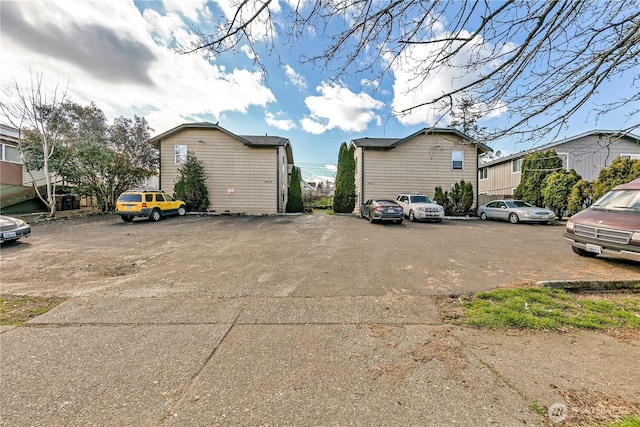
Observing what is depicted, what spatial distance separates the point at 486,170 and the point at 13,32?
101ft

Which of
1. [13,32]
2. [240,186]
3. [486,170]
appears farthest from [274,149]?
[486,170]

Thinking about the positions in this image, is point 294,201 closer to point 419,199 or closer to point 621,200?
point 419,199

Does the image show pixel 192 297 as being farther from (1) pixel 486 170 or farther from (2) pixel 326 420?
(1) pixel 486 170

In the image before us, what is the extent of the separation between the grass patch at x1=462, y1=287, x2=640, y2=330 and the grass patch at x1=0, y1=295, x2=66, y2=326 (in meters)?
5.91

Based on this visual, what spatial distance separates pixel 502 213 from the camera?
15328 mm

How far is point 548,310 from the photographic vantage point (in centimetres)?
357

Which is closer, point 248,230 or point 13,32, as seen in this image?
point 13,32

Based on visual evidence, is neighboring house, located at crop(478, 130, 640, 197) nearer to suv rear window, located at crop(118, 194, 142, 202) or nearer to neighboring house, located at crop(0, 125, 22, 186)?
suv rear window, located at crop(118, 194, 142, 202)

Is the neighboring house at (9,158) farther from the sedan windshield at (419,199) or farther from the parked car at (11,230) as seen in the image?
the sedan windshield at (419,199)

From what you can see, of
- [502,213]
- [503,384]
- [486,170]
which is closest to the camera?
[503,384]

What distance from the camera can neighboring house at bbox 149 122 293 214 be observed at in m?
17.8

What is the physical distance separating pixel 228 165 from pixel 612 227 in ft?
59.4

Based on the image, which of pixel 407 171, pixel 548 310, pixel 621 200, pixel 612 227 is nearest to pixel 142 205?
pixel 548 310

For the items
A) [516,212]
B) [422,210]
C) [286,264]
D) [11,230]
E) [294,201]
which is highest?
[294,201]
